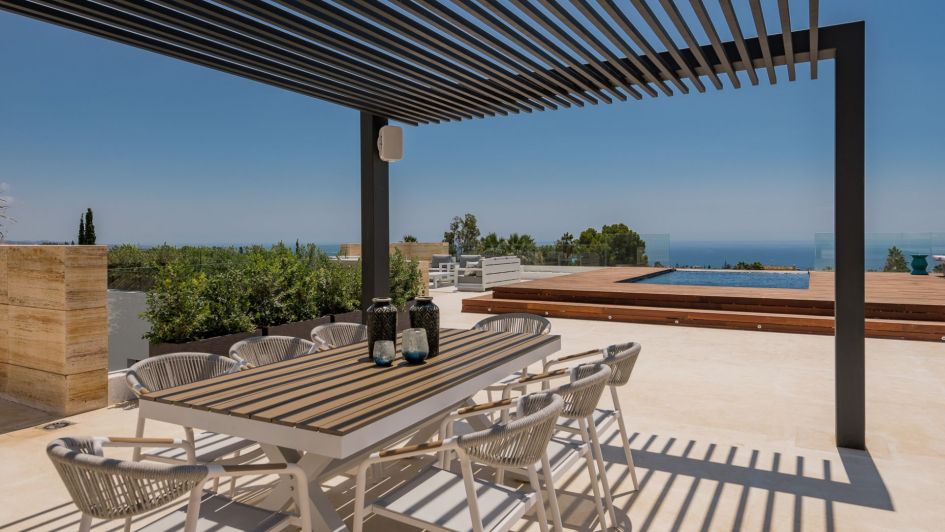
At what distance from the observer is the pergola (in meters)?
2.69

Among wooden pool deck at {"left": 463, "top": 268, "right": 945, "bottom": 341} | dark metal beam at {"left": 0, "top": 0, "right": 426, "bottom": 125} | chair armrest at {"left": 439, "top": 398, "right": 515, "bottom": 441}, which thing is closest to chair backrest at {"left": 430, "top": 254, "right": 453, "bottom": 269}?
wooden pool deck at {"left": 463, "top": 268, "right": 945, "bottom": 341}

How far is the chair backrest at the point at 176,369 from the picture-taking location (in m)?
2.51

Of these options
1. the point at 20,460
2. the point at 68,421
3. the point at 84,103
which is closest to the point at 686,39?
the point at 20,460

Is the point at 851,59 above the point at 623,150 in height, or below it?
below

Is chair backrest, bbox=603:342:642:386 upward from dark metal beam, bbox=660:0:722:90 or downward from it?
downward

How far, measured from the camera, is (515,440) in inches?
71.0

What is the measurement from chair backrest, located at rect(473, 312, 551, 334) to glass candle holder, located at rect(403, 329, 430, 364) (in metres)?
1.31

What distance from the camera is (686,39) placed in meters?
3.14

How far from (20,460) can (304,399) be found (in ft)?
7.88

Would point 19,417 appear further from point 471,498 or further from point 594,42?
point 594,42

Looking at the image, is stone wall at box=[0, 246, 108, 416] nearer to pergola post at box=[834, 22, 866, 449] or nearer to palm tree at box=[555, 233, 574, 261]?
pergola post at box=[834, 22, 866, 449]

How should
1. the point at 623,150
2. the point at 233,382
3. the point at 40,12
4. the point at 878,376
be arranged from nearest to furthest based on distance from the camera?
the point at 233,382
the point at 40,12
the point at 878,376
the point at 623,150

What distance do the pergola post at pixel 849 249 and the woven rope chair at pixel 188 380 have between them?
3.42 metres

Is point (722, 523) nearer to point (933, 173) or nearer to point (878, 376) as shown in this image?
point (878, 376)
